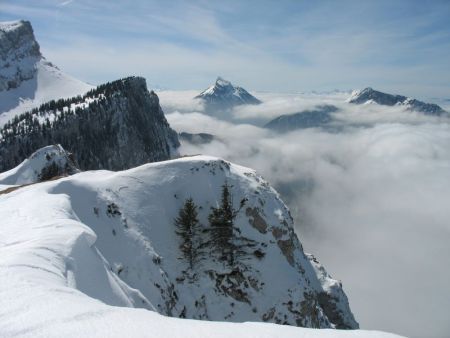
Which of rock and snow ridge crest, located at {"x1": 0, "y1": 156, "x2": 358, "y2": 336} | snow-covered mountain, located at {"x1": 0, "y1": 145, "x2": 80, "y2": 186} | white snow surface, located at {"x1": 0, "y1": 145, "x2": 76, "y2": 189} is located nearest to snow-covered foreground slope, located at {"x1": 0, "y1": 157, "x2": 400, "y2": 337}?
rock and snow ridge crest, located at {"x1": 0, "y1": 156, "x2": 358, "y2": 336}

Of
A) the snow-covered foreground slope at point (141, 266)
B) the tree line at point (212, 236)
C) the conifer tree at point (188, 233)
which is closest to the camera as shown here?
the snow-covered foreground slope at point (141, 266)

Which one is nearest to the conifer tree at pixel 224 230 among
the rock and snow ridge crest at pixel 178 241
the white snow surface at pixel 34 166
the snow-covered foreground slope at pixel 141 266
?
the rock and snow ridge crest at pixel 178 241

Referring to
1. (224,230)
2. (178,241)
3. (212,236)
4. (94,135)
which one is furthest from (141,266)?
(94,135)

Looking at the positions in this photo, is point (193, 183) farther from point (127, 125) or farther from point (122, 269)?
point (127, 125)

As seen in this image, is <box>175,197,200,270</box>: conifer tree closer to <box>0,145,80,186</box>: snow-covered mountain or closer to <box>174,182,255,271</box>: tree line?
<box>174,182,255,271</box>: tree line

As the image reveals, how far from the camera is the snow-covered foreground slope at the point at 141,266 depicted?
374 inches

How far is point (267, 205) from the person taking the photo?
51281mm

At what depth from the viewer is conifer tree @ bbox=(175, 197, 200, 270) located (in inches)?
1719

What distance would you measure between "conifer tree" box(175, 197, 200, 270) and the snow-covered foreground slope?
1274mm

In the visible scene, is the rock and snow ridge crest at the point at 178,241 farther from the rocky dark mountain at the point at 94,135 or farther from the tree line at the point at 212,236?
the rocky dark mountain at the point at 94,135

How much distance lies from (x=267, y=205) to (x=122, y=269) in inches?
961

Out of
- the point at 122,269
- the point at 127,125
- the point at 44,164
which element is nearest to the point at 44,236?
the point at 122,269

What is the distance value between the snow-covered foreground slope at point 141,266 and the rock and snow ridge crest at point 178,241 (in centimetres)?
15

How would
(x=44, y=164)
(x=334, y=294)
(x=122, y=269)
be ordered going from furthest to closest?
(x=44, y=164) → (x=334, y=294) → (x=122, y=269)
